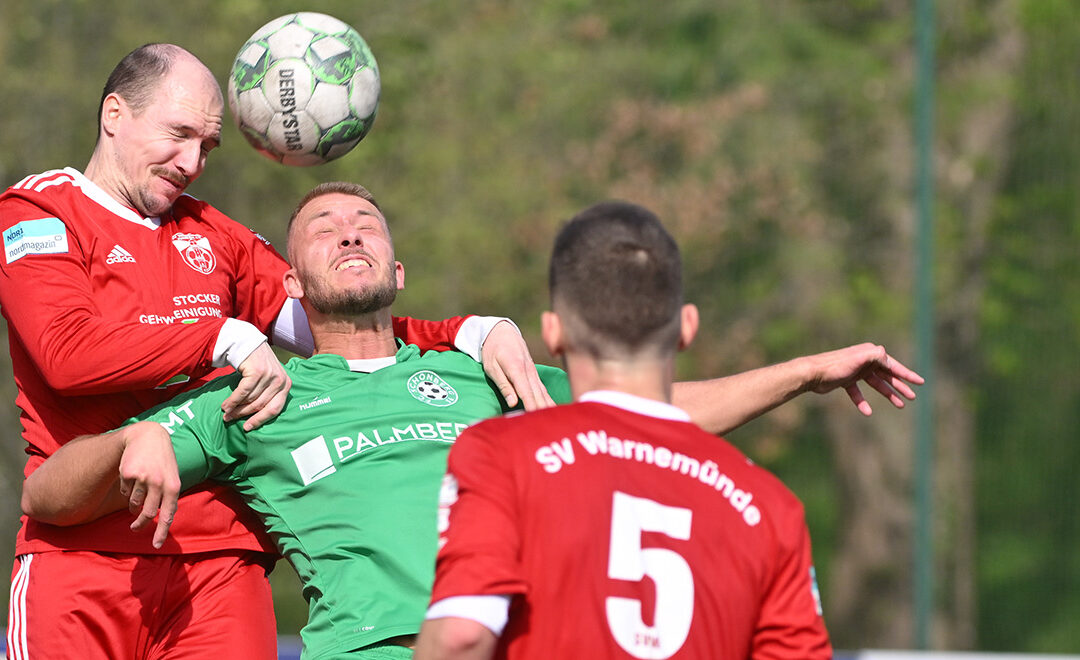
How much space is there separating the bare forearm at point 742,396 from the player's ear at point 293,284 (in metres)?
1.07

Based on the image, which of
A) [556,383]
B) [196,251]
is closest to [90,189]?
[196,251]

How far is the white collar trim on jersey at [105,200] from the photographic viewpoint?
3.42 metres

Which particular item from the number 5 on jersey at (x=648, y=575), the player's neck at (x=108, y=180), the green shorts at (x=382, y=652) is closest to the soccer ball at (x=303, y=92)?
the player's neck at (x=108, y=180)

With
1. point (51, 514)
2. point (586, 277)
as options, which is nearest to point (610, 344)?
point (586, 277)

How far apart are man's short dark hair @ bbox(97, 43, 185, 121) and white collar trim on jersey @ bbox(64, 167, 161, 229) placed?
22 cm

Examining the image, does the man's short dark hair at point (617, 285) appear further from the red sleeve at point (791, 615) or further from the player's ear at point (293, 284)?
the player's ear at point (293, 284)

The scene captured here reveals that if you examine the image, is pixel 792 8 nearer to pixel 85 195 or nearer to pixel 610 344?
pixel 85 195

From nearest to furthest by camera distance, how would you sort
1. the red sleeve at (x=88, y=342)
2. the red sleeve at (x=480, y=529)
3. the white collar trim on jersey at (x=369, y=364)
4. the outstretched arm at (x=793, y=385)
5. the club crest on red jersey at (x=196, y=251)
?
the red sleeve at (x=480, y=529), the red sleeve at (x=88, y=342), the outstretched arm at (x=793, y=385), the white collar trim on jersey at (x=369, y=364), the club crest on red jersey at (x=196, y=251)

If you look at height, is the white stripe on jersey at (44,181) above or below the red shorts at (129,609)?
above

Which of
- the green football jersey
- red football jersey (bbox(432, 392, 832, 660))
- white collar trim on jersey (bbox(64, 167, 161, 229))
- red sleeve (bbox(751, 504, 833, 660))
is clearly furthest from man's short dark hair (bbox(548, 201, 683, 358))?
white collar trim on jersey (bbox(64, 167, 161, 229))

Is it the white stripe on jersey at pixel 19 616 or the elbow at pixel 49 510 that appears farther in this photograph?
the white stripe on jersey at pixel 19 616

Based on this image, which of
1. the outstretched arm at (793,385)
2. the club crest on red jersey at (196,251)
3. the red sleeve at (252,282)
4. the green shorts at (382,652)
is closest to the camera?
the green shorts at (382,652)

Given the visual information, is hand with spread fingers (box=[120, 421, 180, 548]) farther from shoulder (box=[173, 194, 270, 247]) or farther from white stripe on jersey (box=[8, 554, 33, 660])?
shoulder (box=[173, 194, 270, 247])

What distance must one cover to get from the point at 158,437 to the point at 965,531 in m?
6.92
